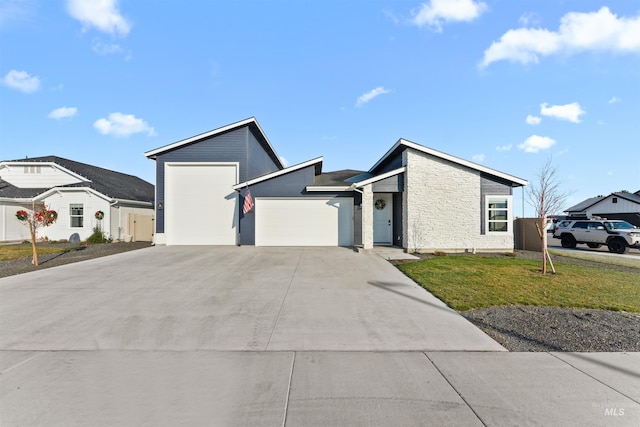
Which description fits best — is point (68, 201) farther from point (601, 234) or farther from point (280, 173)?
point (601, 234)

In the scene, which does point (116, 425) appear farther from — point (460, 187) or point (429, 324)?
point (460, 187)

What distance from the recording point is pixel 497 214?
13211 mm

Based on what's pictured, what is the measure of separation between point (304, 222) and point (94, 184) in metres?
15.0

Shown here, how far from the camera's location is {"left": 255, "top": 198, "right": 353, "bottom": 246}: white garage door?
1480 cm

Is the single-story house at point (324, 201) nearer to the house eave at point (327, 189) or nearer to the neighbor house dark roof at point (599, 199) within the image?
the house eave at point (327, 189)

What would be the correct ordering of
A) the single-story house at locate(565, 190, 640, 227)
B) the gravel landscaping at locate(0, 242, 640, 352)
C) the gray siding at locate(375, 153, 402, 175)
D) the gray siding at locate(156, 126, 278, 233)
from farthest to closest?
the single-story house at locate(565, 190, 640, 227) → the gray siding at locate(156, 126, 278, 233) → the gray siding at locate(375, 153, 402, 175) → the gravel landscaping at locate(0, 242, 640, 352)

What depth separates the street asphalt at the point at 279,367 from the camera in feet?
8.35

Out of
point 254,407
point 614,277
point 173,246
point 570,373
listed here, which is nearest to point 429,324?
point 570,373

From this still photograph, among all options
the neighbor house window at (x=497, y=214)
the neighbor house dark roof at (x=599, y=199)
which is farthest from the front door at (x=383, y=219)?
the neighbor house dark roof at (x=599, y=199)

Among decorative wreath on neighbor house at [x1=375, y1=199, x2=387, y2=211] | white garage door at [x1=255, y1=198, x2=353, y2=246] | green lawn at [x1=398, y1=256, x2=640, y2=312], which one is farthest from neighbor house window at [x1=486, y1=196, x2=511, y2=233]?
white garage door at [x1=255, y1=198, x2=353, y2=246]

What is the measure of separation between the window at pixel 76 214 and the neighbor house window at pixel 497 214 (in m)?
22.9

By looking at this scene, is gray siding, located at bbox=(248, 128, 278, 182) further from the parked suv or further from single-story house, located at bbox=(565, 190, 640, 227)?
single-story house, located at bbox=(565, 190, 640, 227)

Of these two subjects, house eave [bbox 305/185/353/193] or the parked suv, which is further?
house eave [bbox 305/185/353/193]

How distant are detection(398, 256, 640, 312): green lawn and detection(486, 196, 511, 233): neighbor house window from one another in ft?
11.9
